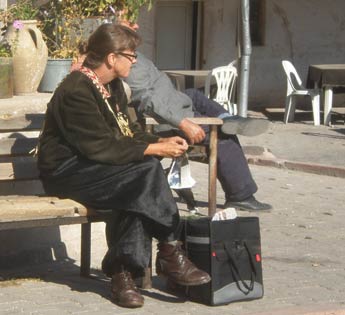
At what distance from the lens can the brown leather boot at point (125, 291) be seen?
621 cm

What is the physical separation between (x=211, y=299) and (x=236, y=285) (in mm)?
166

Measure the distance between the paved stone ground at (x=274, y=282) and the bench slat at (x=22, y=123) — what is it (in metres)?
0.86

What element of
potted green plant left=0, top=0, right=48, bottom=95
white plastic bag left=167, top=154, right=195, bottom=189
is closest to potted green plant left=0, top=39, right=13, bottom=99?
potted green plant left=0, top=0, right=48, bottom=95

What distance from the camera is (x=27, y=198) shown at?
6582 millimetres

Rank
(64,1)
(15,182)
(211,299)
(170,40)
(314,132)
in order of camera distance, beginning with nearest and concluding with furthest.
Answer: (211,299) < (15,182) < (64,1) < (314,132) < (170,40)

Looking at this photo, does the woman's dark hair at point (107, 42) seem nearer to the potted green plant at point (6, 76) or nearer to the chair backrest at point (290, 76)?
the potted green plant at point (6, 76)

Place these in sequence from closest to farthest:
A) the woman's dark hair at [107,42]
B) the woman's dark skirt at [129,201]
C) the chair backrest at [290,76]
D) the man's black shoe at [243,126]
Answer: the woman's dark skirt at [129,201] < the woman's dark hair at [107,42] < the man's black shoe at [243,126] < the chair backrest at [290,76]

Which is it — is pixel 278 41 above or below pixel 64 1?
below

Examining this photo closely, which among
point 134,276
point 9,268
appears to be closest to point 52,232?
point 9,268

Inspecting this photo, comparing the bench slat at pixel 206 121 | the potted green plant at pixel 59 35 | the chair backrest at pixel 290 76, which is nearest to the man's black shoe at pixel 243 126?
the bench slat at pixel 206 121

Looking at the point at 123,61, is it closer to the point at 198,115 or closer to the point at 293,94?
the point at 198,115

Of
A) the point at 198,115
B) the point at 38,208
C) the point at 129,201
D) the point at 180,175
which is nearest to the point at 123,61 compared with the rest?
the point at 129,201

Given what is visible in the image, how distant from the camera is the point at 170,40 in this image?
60.2 ft

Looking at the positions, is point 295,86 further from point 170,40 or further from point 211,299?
point 211,299
